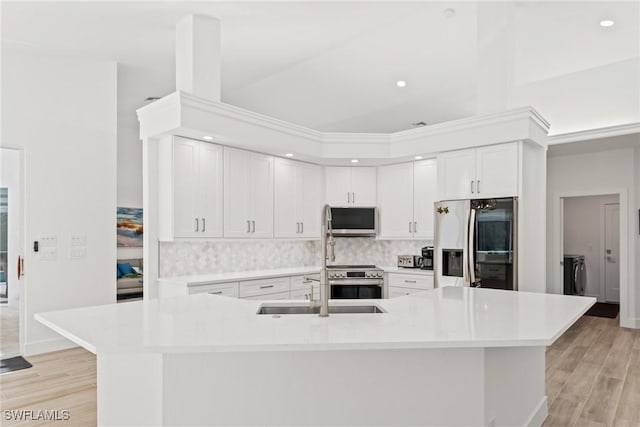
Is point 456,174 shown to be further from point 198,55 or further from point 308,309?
point 198,55

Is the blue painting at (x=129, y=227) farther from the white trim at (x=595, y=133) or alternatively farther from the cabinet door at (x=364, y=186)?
the white trim at (x=595, y=133)

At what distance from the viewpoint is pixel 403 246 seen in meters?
6.19

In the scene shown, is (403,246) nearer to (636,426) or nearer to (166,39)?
(636,426)

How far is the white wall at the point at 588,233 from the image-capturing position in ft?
28.0

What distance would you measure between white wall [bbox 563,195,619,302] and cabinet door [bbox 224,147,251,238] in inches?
288

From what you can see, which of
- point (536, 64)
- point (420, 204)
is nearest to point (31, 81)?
point (420, 204)

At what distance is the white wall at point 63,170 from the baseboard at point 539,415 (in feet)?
14.5

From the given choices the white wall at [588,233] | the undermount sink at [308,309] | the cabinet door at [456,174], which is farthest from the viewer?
the white wall at [588,233]

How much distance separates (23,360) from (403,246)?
4744 mm

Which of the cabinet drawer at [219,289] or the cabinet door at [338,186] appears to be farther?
the cabinet door at [338,186]

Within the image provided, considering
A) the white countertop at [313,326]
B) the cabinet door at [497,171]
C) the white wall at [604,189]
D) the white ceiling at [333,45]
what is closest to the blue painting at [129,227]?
the white ceiling at [333,45]

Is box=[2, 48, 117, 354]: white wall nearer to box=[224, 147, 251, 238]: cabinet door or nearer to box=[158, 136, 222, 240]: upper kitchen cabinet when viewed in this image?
box=[158, 136, 222, 240]: upper kitchen cabinet

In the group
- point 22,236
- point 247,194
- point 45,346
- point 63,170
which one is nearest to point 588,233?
point 247,194

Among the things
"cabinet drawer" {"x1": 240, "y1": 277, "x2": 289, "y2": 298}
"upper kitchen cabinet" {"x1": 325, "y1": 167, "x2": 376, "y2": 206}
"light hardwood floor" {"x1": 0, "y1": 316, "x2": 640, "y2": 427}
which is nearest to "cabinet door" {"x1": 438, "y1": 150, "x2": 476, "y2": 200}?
"upper kitchen cabinet" {"x1": 325, "y1": 167, "x2": 376, "y2": 206}
